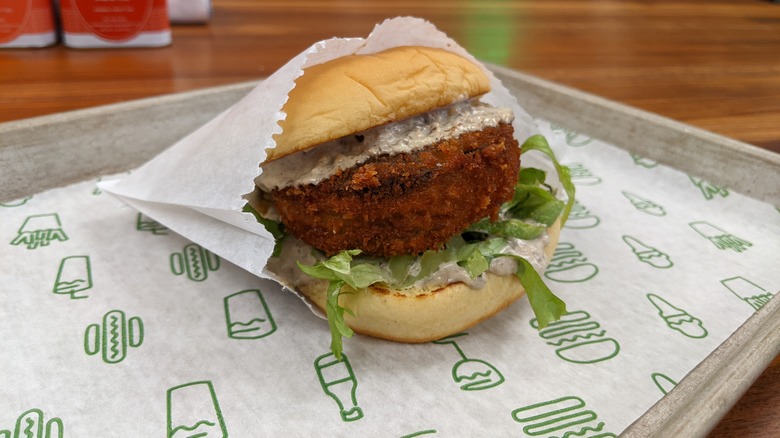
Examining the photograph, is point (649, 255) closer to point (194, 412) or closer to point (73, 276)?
point (194, 412)

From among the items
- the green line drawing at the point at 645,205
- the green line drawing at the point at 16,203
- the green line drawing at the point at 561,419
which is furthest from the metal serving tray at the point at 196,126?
the green line drawing at the point at 561,419

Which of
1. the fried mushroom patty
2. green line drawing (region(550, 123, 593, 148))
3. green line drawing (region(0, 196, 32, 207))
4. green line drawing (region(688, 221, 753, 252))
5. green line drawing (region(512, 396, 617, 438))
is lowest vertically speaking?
green line drawing (region(512, 396, 617, 438))

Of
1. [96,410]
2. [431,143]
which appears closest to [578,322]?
[431,143]

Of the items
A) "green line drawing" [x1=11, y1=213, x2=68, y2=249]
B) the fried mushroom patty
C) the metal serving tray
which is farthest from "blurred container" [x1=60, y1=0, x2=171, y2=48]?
the fried mushroom patty

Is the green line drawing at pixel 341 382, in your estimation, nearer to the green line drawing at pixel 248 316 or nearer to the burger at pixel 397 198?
the burger at pixel 397 198

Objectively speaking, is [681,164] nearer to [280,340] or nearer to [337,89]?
[337,89]

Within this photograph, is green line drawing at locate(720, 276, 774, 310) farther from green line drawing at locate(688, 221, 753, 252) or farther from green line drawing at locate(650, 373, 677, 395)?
green line drawing at locate(650, 373, 677, 395)
